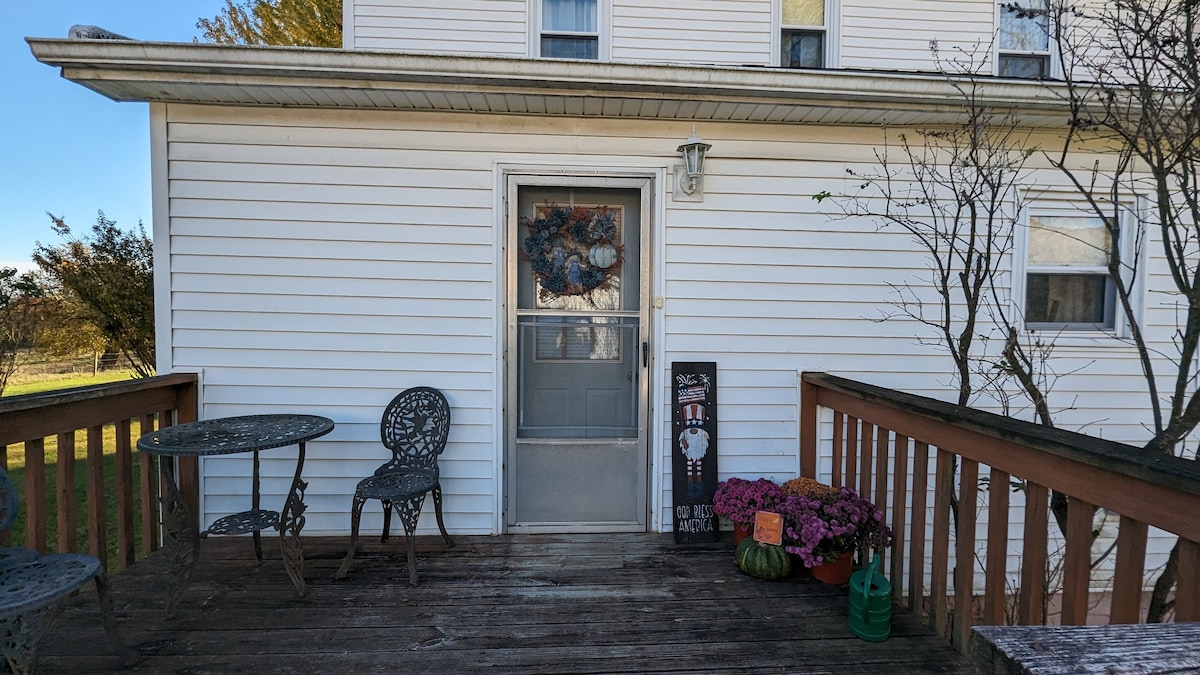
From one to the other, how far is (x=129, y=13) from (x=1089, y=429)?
40.2 ft

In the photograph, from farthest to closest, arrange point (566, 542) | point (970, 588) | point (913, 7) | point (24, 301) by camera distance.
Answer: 1. point (24, 301)
2. point (913, 7)
3. point (566, 542)
4. point (970, 588)

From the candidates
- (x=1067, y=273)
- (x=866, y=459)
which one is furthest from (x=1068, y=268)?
(x=866, y=459)

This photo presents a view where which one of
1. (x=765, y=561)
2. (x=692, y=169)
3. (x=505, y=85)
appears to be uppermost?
(x=505, y=85)

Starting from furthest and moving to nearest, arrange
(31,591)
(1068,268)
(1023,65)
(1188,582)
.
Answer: (1023,65)
(1068,268)
(31,591)
(1188,582)

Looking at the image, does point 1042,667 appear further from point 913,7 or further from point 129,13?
point 129,13

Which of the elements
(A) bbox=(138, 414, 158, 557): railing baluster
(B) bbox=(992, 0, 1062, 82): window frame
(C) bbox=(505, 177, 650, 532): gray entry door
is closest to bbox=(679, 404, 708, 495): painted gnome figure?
(C) bbox=(505, 177, 650, 532): gray entry door

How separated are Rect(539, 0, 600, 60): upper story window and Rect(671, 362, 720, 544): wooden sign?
2263 mm

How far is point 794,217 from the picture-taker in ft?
10.8

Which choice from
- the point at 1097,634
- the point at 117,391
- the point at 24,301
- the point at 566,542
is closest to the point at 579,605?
the point at 566,542

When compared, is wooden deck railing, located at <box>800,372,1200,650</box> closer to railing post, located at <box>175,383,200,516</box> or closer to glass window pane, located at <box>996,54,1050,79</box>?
glass window pane, located at <box>996,54,1050,79</box>

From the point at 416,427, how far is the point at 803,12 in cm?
377

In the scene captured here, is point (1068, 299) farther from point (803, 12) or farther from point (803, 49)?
point (803, 12)

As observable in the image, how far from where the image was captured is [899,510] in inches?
101

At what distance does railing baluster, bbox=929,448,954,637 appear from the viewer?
7.18 ft
